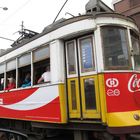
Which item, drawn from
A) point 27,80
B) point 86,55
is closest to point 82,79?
point 86,55

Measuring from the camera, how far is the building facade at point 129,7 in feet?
42.4

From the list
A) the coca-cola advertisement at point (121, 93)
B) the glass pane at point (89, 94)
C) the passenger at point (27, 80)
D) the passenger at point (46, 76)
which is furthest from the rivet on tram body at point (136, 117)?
the passenger at point (27, 80)

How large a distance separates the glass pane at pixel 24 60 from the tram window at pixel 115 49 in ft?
7.97

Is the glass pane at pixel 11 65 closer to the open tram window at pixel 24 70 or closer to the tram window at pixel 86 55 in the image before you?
the open tram window at pixel 24 70

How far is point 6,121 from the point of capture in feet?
30.5

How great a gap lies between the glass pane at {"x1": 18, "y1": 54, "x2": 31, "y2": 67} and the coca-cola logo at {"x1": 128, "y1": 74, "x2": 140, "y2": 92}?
288cm

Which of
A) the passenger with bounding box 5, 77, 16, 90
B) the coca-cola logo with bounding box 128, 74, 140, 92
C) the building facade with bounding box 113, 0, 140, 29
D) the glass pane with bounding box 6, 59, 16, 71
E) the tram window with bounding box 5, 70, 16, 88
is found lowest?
the coca-cola logo with bounding box 128, 74, 140, 92

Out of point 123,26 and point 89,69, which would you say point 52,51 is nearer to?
point 89,69

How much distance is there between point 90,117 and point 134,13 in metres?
8.79

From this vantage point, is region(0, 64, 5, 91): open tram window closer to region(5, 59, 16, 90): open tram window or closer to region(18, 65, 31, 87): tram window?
region(5, 59, 16, 90): open tram window

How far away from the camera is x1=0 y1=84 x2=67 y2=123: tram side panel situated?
19.7 ft

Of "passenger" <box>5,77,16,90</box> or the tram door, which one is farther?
"passenger" <box>5,77,16,90</box>

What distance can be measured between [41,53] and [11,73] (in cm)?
191

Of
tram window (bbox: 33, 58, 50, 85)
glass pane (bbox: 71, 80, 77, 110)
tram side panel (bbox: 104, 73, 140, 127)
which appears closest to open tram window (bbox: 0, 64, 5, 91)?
tram window (bbox: 33, 58, 50, 85)
